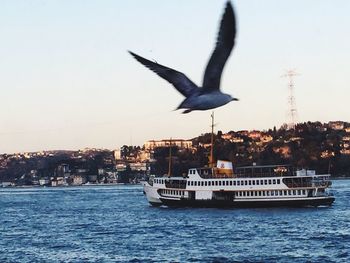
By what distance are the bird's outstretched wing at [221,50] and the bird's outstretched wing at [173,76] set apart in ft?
0.41

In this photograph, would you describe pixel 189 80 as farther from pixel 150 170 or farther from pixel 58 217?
pixel 150 170

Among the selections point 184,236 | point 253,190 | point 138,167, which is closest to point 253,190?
point 253,190

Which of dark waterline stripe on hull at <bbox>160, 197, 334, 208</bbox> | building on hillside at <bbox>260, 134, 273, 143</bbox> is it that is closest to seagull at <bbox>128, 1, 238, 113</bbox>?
dark waterline stripe on hull at <bbox>160, 197, 334, 208</bbox>

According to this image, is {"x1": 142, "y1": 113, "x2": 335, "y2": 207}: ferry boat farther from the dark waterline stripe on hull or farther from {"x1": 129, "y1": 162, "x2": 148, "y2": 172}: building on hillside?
{"x1": 129, "y1": 162, "x2": 148, "y2": 172}: building on hillside

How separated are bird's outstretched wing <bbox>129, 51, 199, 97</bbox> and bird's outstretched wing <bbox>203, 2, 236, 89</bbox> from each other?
126mm

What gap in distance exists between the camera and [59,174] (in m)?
200

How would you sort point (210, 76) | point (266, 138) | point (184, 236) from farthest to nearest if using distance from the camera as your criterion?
point (266, 138)
point (184, 236)
point (210, 76)

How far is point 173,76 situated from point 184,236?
31.9 meters

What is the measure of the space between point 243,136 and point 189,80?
175660mm

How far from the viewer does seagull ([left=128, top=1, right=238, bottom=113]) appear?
4.91m

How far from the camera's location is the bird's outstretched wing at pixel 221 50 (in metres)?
4.82

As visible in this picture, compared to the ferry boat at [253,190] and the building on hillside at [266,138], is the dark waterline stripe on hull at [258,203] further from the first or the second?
the building on hillside at [266,138]

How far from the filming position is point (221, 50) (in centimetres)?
508

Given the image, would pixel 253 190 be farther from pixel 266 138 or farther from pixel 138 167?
pixel 138 167
